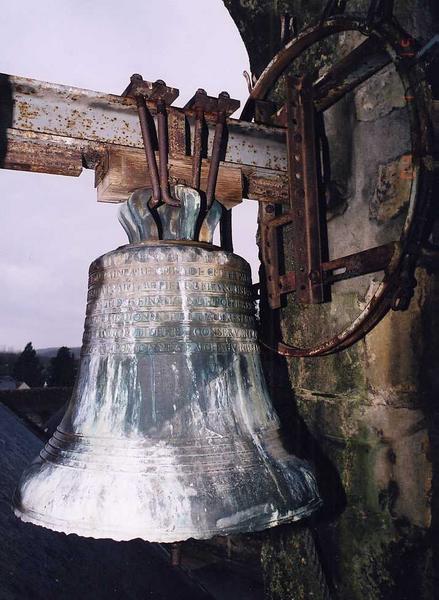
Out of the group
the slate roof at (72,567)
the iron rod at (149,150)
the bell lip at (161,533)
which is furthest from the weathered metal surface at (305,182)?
the slate roof at (72,567)

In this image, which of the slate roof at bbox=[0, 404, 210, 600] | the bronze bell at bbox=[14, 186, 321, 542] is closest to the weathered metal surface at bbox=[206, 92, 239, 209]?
the bronze bell at bbox=[14, 186, 321, 542]

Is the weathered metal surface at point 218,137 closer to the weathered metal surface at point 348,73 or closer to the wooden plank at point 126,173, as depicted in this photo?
the wooden plank at point 126,173

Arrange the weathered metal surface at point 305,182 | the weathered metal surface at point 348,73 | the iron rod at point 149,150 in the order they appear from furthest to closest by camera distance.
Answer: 1. the weathered metal surface at point 305,182
2. the weathered metal surface at point 348,73
3. the iron rod at point 149,150

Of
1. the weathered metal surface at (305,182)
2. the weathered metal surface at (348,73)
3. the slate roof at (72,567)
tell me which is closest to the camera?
the weathered metal surface at (348,73)

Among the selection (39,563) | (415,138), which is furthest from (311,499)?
(39,563)

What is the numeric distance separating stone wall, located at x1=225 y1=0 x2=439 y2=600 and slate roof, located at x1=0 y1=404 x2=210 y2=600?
0.75 m

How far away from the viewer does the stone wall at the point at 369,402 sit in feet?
5.03

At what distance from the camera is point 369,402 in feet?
5.30

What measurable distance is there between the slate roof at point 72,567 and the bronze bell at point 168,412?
3.40 ft

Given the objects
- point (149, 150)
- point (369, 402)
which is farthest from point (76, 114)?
point (369, 402)

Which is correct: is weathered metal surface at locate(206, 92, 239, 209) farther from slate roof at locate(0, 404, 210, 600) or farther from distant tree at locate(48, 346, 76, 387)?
distant tree at locate(48, 346, 76, 387)

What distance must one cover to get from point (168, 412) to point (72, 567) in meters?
1.55

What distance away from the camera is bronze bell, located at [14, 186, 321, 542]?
97 cm

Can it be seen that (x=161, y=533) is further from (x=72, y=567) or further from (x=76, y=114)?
(x=72, y=567)
